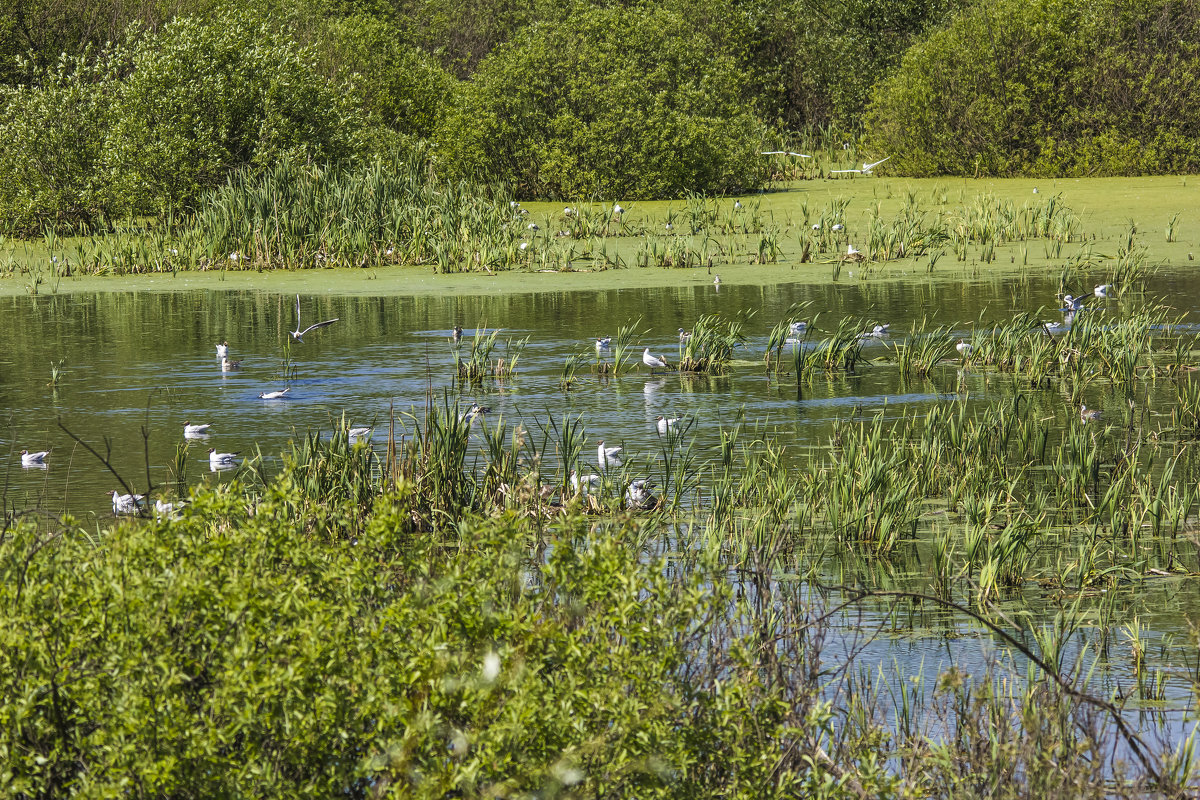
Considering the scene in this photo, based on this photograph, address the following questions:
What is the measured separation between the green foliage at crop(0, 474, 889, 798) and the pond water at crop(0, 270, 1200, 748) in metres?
1.65

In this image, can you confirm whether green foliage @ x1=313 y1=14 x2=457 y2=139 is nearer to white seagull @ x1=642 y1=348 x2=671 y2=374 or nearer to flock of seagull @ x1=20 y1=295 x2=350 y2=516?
white seagull @ x1=642 y1=348 x2=671 y2=374

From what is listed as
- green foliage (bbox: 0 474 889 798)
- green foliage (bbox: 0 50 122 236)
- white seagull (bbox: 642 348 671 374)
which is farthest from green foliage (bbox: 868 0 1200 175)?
green foliage (bbox: 0 474 889 798)

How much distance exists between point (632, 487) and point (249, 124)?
54.3ft

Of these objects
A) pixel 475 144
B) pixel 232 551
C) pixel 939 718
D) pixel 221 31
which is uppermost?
pixel 221 31

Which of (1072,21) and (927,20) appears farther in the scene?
(927,20)

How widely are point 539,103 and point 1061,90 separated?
9726 millimetres

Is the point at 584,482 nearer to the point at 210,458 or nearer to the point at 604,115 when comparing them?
the point at 210,458

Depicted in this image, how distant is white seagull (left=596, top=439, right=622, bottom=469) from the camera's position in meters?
7.61

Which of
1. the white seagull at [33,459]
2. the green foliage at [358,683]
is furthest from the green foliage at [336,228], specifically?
the green foliage at [358,683]

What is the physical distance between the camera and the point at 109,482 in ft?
25.8

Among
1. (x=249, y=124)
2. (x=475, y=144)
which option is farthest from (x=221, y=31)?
(x=475, y=144)

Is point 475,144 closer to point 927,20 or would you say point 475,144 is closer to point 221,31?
point 221,31

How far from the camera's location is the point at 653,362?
10.9m

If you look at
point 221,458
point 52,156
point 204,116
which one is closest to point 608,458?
point 221,458
